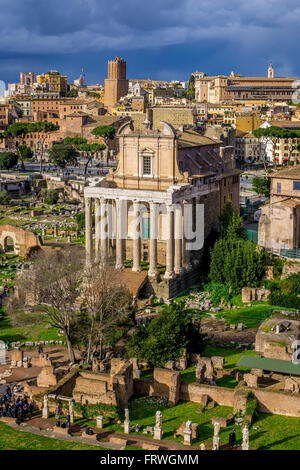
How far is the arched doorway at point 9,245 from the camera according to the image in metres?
56.0

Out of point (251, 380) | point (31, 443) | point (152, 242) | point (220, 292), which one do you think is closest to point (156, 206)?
point (152, 242)

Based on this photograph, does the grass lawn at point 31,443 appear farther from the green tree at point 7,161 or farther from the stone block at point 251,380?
the green tree at point 7,161

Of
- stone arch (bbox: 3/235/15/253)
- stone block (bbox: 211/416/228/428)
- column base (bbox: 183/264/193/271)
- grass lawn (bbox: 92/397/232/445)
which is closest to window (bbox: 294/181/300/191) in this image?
column base (bbox: 183/264/193/271)

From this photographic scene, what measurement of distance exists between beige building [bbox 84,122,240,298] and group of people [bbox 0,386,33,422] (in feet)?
50.4

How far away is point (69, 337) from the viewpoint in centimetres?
3216

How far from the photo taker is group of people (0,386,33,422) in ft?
86.2

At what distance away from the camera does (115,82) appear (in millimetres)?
172875

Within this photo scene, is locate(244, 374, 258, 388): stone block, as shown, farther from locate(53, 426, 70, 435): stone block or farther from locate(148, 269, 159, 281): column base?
locate(148, 269, 159, 281): column base

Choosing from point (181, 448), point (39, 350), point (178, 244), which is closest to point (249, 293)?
point (178, 244)

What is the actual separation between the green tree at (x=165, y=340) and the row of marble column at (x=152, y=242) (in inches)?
352

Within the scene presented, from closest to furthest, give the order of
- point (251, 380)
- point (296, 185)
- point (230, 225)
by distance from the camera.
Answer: point (251, 380) → point (230, 225) → point (296, 185)

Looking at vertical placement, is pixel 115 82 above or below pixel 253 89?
above

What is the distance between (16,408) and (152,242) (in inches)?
676

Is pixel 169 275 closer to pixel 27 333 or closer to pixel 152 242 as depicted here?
pixel 152 242
